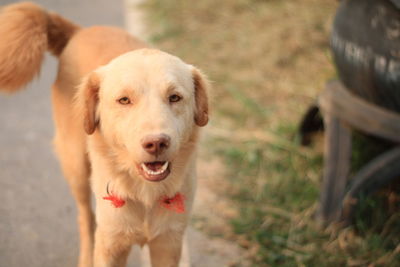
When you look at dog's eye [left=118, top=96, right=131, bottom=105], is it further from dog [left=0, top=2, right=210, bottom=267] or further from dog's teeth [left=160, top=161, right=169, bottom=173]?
dog's teeth [left=160, top=161, right=169, bottom=173]

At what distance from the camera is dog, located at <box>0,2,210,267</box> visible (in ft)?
8.74

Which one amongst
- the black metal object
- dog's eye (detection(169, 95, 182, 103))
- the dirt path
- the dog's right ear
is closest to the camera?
dog's eye (detection(169, 95, 182, 103))

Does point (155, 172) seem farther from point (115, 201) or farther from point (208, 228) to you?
point (208, 228)

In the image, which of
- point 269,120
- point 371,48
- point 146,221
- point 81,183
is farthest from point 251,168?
point 146,221

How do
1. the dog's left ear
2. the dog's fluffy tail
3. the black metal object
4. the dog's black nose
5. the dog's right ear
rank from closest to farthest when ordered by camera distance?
the dog's black nose < the dog's right ear < the dog's left ear < the dog's fluffy tail < the black metal object

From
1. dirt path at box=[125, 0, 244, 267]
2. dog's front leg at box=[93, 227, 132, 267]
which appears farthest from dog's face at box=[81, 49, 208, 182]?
dirt path at box=[125, 0, 244, 267]

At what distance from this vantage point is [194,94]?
3.01 metres

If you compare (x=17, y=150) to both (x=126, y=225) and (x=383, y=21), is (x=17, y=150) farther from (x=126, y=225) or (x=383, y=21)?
(x=383, y=21)

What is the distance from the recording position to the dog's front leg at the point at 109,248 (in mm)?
2943

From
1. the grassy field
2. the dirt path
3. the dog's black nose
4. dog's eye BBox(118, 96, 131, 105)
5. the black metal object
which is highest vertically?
the black metal object

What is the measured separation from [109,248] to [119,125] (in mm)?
694

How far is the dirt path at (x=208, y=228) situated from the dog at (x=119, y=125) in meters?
0.71

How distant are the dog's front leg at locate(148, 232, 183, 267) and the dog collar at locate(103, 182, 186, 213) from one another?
0.50 feet

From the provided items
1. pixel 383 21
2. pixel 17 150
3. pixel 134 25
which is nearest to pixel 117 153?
pixel 383 21
